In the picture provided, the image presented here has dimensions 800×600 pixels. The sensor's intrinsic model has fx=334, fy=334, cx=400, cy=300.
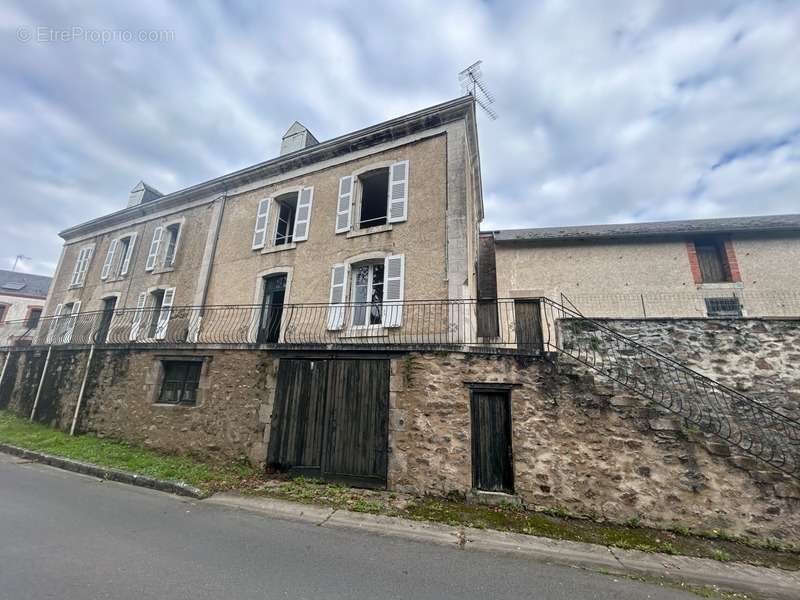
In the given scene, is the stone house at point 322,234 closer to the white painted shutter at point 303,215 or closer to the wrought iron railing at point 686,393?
the white painted shutter at point 303,215

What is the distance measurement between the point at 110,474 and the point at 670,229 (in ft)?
55.0

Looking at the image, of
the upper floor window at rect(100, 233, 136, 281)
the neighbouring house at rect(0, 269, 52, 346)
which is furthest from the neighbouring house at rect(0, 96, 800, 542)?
the neighbouring house at rect(0, 269, 52, 346)

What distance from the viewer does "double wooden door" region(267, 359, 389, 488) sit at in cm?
627

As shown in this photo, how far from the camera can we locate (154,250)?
43.9 feet

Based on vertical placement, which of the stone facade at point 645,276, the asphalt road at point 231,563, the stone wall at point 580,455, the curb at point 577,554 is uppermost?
the stone facade at point 645,276

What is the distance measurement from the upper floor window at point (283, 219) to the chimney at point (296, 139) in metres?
2.13

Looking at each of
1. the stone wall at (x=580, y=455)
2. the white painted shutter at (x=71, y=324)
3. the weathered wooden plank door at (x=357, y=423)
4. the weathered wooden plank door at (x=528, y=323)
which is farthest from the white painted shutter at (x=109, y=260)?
the weathered wooden plank door at (x=528, y=323)

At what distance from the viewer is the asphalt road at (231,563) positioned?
2.96 m

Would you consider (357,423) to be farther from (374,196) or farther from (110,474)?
(374,196)

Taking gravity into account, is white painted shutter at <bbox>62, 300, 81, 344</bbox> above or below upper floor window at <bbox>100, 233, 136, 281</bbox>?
below

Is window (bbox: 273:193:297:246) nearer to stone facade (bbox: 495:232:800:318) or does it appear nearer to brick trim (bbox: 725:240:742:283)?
stone facade (bbox: 495:232:800:318)

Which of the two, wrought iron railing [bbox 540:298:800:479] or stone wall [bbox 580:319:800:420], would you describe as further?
stone wall [bbox 580:319:800:420]

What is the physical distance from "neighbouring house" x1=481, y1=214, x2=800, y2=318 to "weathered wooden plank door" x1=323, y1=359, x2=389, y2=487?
23.8 feet

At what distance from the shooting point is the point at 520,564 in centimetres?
386
